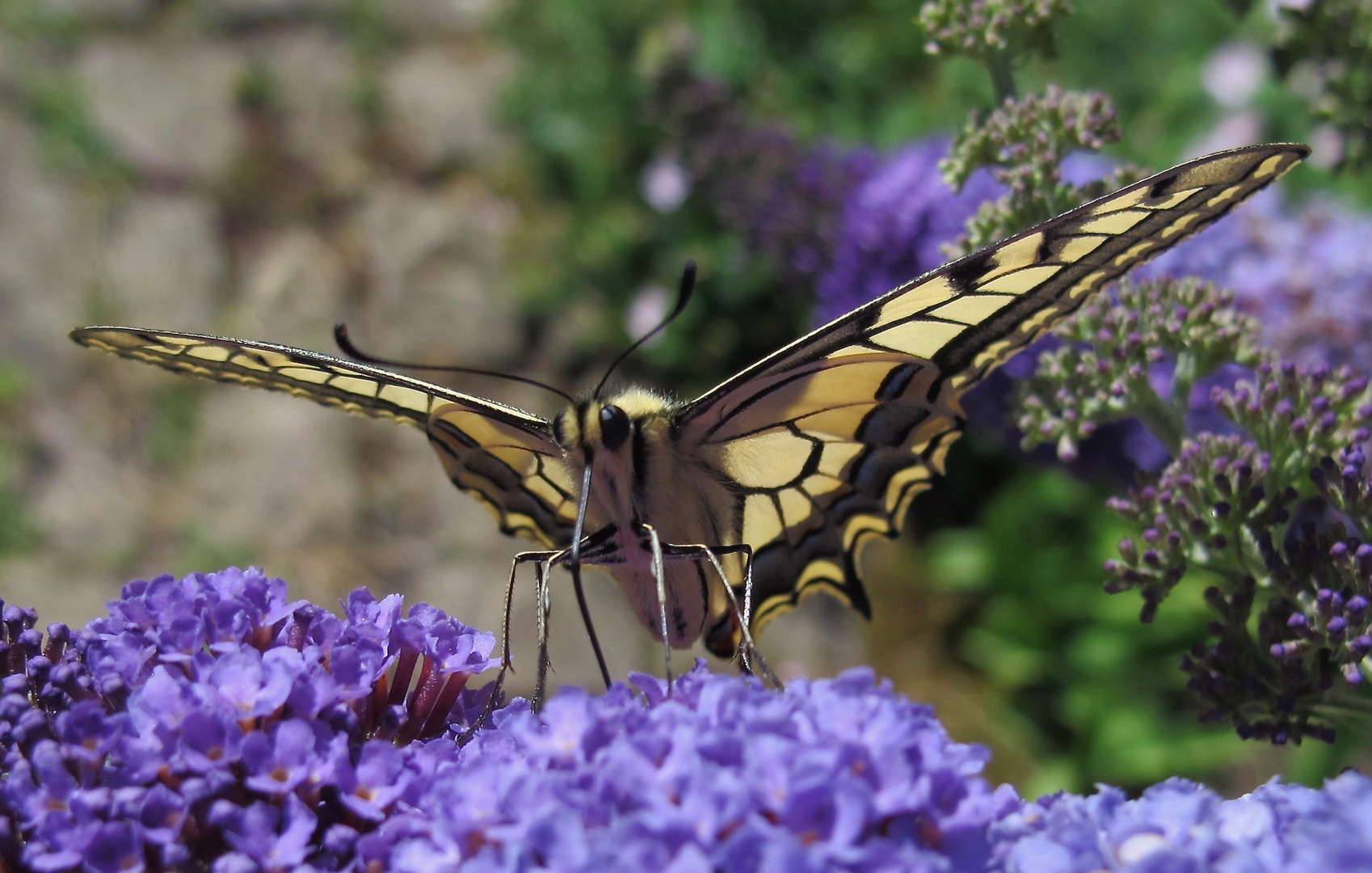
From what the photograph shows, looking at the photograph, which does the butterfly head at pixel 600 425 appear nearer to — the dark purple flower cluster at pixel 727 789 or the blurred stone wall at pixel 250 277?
the dark purple flower cluster at pixel 727 789

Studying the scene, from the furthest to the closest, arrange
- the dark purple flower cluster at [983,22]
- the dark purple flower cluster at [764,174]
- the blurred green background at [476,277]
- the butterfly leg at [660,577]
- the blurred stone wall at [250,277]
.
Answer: the blurred stone wall at [250,277], the blurred green background at [476,277], the dark purple flower cluster at [764,174], the dark purple flower cluster at [983,22], the butterfly leg at [660,577]

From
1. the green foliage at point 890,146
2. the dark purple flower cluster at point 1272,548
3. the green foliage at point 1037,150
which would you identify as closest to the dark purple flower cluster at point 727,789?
the dark purple flower cluster at point 1272,548

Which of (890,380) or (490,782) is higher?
(890,380)

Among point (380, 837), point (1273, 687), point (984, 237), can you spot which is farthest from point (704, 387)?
point (380, 837)

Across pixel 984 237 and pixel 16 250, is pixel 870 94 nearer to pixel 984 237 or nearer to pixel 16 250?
pixel 984 237

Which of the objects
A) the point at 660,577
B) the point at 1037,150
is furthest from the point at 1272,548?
the point at 660,577

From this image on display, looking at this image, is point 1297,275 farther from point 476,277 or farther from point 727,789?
point 476,277
